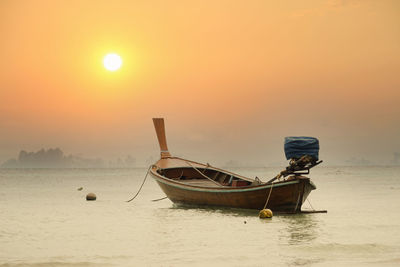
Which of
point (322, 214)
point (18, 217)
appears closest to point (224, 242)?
point (322, 214)

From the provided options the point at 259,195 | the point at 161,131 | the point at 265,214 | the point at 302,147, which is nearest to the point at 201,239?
the point at 265,214

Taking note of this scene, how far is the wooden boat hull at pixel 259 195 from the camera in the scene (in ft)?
58.5

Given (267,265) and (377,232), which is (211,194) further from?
(267,265)

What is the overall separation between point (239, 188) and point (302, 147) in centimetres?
308

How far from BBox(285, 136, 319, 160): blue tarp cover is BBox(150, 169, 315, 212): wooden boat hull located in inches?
35.2

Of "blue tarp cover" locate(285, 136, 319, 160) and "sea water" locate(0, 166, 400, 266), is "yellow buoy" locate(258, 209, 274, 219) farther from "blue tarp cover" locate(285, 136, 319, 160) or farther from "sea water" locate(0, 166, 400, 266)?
"blue tarp cover" locate(285, 136, 319, 160)

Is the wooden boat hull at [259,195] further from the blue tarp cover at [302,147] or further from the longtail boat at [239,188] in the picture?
the blue tarp cover at [302,147]

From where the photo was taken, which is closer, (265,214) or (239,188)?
(265,214)

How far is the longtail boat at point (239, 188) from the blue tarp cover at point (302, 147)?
0.18m

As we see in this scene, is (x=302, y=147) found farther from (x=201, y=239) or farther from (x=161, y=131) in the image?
(x=161, y=131)

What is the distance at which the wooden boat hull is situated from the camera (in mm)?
17828

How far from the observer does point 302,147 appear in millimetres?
17234

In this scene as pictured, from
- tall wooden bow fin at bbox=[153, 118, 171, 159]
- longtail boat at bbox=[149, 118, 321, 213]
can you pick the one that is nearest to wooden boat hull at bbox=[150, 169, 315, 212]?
longtail boat at bbox=[149, 118, 321, 213]

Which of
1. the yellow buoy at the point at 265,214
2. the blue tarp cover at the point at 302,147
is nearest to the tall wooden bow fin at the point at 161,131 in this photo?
the yellow buoy at the point at 265,214
